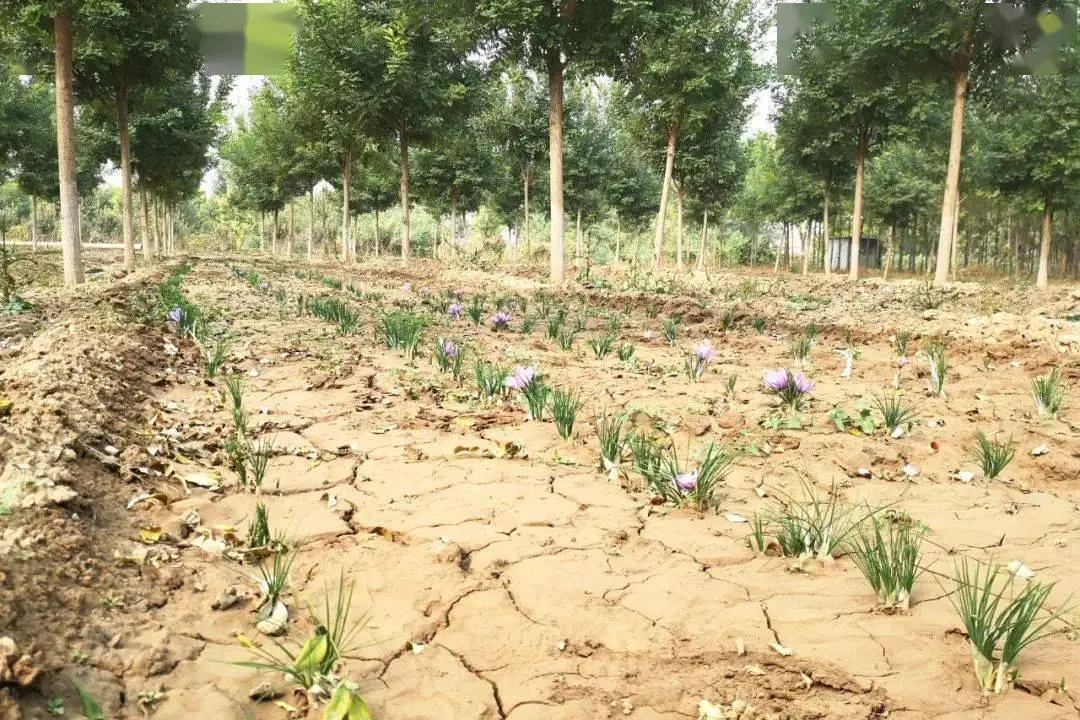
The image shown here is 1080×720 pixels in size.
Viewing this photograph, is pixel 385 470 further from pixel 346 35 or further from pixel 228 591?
pixel 346 35

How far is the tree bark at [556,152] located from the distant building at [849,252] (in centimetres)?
3317

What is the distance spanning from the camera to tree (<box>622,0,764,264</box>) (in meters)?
13.2

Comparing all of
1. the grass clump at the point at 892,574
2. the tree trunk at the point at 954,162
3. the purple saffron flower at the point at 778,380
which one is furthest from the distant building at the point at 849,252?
the grass clump at the point at 892,574

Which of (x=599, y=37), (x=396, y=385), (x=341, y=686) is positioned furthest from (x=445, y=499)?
(x=599, y=37)

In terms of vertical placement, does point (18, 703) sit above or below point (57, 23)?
below

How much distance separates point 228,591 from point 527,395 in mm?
2088

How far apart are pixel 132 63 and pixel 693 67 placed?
11356 millimetres

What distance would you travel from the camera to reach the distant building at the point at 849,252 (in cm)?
4131

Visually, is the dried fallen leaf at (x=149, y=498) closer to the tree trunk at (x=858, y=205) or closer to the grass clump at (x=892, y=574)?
the grass clump at (x=892, y=574)

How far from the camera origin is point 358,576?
2.17 metres

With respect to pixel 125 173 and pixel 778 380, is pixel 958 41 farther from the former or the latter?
→ pixel 125 173

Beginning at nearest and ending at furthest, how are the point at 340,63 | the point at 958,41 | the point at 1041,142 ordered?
1. the point at 958,41
2. the point at 340,63
3. the point at 1041,142

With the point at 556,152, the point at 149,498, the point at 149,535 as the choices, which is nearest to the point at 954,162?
the point at 556,152

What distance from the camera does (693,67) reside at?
1468 centimetres
